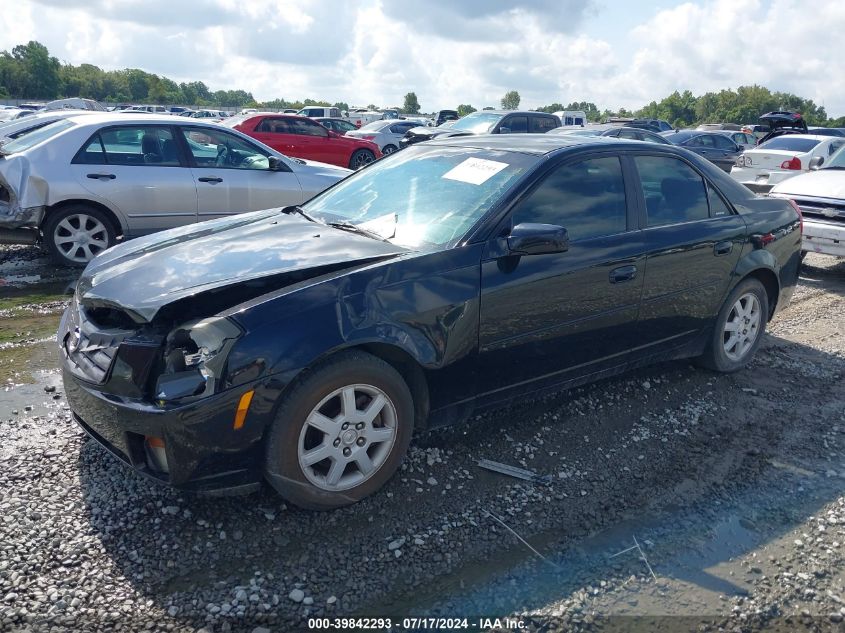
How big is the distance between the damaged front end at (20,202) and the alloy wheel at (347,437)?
5.63 m

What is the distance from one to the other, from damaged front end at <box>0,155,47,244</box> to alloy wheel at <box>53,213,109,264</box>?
0.24m

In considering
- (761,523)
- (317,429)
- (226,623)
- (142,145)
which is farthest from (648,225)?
(142,145)

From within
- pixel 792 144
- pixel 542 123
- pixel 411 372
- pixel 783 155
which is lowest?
pixel 411 372

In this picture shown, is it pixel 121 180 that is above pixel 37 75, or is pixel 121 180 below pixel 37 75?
below

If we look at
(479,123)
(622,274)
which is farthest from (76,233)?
(479,123)

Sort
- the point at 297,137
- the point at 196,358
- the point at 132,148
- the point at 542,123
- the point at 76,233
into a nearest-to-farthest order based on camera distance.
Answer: the point at 196,358 → the point at 76,233 → the point at 132,148 → the point at 297,137 → the point at 542,123

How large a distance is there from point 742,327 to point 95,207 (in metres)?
6.49

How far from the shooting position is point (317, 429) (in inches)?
128

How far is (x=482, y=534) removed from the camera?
327 cm

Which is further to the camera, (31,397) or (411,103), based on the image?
(411,103)

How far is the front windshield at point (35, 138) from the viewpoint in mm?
7879

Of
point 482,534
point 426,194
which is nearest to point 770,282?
point 426,194

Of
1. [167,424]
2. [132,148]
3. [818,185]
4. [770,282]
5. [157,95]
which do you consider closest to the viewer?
→ [167,424]

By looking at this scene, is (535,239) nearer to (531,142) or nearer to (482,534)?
(531,142)
